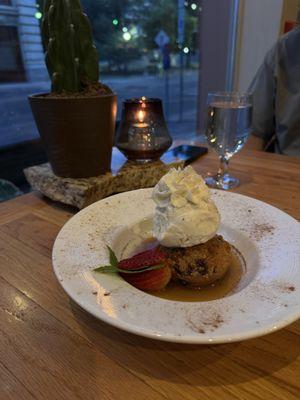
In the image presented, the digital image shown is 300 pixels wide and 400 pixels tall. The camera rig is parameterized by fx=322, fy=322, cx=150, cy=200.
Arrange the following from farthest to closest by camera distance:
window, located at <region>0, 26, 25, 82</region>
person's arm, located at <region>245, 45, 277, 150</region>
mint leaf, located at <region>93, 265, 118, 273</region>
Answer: person's arm, located at <region>245, 45, 277, 150</region>
window, located at <region>0, 26, 25, 82</region>
mint leaf, located at <region>93, 265, 118, 273</region>

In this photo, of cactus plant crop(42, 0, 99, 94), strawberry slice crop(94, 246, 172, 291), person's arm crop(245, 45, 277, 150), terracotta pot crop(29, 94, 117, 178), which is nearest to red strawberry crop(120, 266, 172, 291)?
strawberry slice crop(94, 246, 172, 291)

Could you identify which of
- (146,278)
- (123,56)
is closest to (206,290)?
(146,278)

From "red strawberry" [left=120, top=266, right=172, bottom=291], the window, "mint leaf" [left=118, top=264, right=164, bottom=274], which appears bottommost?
"red strawberry" [left=120, top=266, right=172, bottom=291]

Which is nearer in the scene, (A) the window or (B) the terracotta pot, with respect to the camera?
(B) the terracotta pot

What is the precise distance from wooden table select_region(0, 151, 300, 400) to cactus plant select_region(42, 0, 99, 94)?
0.54 meters

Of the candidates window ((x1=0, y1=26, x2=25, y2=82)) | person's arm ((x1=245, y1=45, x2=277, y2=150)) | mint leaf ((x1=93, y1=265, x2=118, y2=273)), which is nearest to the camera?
mint leaf ((x1=93, y1=265, x2=118, y2=273))

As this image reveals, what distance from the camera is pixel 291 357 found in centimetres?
44

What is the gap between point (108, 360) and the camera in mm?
448

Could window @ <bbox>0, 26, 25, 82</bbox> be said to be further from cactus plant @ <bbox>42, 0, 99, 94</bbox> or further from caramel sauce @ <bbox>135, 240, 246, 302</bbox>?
caramel sauce @ <bbox>135, 240, 246, 302</bbox>

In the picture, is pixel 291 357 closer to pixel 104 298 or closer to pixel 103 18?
pixel 104 298

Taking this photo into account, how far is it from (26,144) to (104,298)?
159cm

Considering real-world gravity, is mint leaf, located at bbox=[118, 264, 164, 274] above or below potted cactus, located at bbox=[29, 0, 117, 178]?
below

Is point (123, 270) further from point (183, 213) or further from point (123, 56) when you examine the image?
point (123, 56)

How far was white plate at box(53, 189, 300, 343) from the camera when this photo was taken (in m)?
0.40
